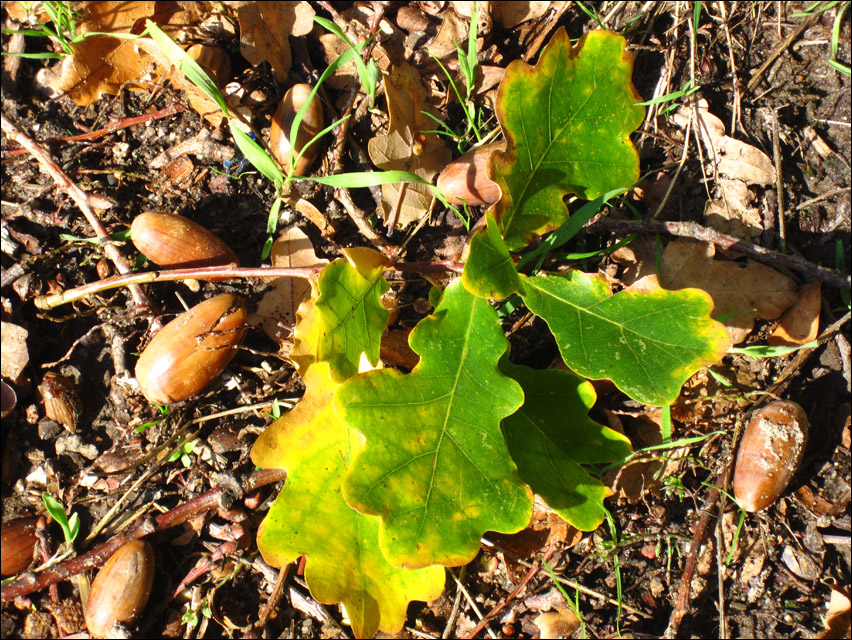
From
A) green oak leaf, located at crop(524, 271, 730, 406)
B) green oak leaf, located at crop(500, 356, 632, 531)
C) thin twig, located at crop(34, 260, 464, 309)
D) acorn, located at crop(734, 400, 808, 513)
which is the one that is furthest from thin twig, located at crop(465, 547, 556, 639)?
thin twig, located at crop(34, 260, 464, 309)

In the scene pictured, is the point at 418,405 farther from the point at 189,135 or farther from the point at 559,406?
the point at 189,135

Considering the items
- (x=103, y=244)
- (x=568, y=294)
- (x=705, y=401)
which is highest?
(x=568, y=294)

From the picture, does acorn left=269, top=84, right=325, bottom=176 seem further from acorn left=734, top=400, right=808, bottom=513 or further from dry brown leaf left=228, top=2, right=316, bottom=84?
acorn left=734, top=400, right=808, bottom=513

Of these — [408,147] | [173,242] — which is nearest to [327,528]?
[173,242]

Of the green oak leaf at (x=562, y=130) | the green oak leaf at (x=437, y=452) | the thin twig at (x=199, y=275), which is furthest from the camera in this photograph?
the thin twig at (x=199, y=275)

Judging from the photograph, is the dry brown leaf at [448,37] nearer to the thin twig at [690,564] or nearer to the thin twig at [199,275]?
the thin twig at [199,275]

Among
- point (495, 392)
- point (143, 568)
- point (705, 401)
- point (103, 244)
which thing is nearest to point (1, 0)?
point (103, 244)

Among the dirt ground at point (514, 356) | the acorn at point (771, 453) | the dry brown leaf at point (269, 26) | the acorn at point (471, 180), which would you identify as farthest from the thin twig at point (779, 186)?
the dry brown leaf at point (269, 26)
